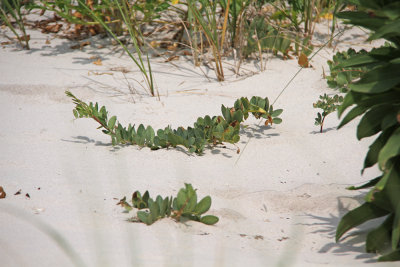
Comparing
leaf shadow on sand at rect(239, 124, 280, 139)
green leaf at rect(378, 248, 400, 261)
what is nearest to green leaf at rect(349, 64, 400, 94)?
green leaf at rect(378, 248, 400, 261)

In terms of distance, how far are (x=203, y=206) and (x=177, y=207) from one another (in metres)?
0.10

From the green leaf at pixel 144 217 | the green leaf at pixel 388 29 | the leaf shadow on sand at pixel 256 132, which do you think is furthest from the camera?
the leaf shadow on sand at pixel 256 132

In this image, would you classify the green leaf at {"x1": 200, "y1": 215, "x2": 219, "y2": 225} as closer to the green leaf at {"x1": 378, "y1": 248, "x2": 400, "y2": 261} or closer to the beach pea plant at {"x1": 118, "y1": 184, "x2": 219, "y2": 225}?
the beach pea plant at {"x1": 118, "y1": 184, "x2": 219, "y2": 225}

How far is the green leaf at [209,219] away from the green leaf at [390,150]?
665mm

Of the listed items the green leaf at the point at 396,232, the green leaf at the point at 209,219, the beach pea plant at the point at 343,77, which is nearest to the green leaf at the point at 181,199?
the green leaf at the point at 209,219

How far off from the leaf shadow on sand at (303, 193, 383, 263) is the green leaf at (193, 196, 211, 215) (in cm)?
44

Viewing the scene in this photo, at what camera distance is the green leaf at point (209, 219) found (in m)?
1.90

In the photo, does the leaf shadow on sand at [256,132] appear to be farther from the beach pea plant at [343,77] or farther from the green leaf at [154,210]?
the green leaf at [154,210]

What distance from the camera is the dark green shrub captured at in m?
1.51

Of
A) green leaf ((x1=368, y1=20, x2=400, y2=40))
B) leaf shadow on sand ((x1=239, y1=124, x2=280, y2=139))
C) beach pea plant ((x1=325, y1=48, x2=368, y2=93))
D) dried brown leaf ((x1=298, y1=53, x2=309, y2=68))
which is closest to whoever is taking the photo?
green leaf ((x1=368, y1=20, x2=400, y2=40))

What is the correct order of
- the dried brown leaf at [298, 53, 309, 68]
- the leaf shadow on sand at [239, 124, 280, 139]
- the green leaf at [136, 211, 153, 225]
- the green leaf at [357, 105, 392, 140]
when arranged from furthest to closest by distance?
the dried brown leaf at [298, 53, 309, 68]
the leaf shadow on sand at [239, 124, 280, 139]
the green leaf at [136, 211, 153, 225]
the green leaf at [357, 105, 392, 140]

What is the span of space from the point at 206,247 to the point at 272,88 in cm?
209

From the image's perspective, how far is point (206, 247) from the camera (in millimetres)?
1724

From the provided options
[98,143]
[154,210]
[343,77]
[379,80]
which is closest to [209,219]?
[154,210]
